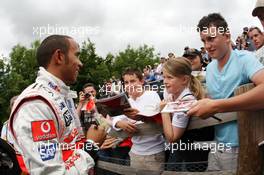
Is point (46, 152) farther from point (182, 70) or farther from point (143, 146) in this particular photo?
point (143, 146)

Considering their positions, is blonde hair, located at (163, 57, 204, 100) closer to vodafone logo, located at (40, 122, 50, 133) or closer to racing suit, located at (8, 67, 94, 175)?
racing suit, located at (8, 67, 94, 175)

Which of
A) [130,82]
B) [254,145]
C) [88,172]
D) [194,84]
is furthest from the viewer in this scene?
[130,82]

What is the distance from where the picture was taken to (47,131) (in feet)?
7.11

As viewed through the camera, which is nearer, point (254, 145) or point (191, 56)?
point (254, 145)

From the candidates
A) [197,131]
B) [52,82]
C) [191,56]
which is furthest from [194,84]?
[191,56]

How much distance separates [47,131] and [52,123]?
0.06 metres

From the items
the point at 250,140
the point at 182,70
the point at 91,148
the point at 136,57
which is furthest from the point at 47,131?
the point at 136,57

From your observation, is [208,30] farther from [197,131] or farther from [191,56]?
[191,56]

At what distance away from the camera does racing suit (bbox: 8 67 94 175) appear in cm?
212

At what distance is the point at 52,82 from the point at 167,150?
4.25 ft

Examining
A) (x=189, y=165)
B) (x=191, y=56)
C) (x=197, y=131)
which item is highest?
(x=191, y=56)

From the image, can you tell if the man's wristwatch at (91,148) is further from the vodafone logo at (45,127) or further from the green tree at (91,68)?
the green tree at (91,68)

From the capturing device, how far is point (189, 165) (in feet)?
8.85

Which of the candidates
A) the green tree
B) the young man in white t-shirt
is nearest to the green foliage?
the green tree
